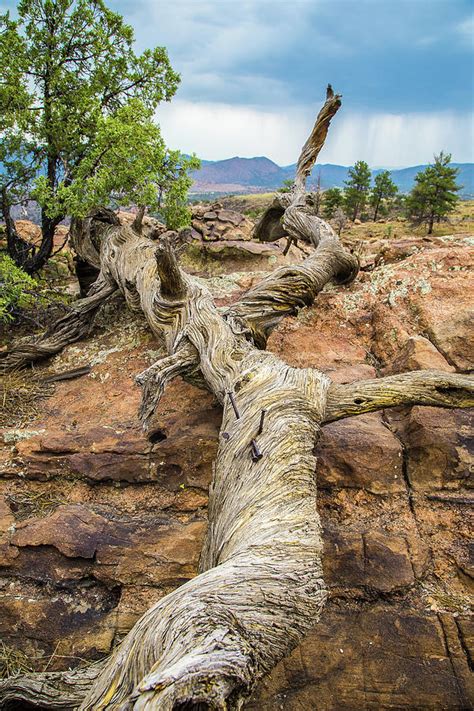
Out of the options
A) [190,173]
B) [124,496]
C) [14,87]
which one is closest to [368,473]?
[124,496]

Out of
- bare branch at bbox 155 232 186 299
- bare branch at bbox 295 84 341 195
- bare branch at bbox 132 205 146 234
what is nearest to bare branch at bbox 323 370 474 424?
bare branch at bbox 155 232 186 299

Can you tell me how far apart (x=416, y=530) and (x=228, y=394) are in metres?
2.31

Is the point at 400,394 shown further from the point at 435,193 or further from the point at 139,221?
the point at 435,193

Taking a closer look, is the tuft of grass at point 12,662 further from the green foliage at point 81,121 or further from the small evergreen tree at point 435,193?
the small evergreen tree at point 435,193

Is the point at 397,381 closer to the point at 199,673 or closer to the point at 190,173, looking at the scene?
the point at 199,673

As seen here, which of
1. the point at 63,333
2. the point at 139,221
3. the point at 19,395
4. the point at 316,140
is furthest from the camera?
the point at 316,140

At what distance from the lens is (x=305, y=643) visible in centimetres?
407

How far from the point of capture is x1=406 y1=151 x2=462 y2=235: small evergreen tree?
1517 inches

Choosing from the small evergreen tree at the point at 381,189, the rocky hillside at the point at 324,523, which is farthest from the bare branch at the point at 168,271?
the small evergreen tree at the point at 381,189

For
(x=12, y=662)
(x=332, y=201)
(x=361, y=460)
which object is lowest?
(x=12, y=662)

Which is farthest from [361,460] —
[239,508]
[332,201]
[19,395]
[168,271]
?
[332,201]

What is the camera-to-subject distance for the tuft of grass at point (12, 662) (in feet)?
13.7

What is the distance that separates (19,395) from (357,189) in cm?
5137

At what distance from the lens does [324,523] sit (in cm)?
486
